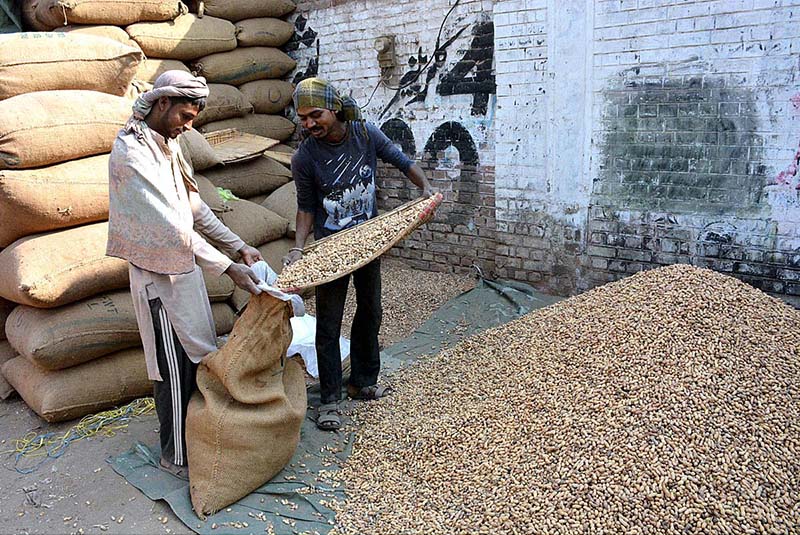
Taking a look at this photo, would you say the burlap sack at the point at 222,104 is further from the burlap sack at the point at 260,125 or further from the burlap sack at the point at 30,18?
the burlap sack at the point at 30,18

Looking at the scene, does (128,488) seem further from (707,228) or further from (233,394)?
(707,228)

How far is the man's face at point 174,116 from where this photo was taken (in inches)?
94.6

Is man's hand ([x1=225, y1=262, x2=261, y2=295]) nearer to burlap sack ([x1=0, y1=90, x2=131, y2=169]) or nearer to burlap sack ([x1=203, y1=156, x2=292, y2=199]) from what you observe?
burlap sack ([x1=0, y1=90, x2=131, y2=169])

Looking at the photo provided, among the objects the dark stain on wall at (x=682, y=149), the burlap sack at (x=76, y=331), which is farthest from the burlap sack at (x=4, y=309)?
the dark stain on wall at (x=682, y=149)

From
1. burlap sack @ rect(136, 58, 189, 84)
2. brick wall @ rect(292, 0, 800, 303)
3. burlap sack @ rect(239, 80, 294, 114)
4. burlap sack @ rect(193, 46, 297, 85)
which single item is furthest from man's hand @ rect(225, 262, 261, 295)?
burlap sack @ rect(239, 80, 294, 114)

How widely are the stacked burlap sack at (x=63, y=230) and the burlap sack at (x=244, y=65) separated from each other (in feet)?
6.83

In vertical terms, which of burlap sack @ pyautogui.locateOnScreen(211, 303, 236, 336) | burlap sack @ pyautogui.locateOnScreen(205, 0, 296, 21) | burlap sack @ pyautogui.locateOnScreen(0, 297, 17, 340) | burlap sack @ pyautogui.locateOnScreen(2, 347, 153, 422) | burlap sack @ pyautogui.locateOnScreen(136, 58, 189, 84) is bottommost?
burlap sack @ pyautogui.locateOnScreen(2, 347, 153, 422)

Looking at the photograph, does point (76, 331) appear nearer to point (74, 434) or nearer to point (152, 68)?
point (74, 434)

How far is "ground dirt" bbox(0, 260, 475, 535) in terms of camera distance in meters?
2.47

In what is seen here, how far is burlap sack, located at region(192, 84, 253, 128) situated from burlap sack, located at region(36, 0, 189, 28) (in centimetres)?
73

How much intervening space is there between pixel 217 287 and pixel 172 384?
1.26m

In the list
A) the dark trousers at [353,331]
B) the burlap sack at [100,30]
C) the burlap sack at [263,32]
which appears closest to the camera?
the dark trousers at [353,331]

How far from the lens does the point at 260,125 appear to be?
6.08m

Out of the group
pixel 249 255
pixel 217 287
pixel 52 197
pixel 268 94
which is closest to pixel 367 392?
pixel 249 255
